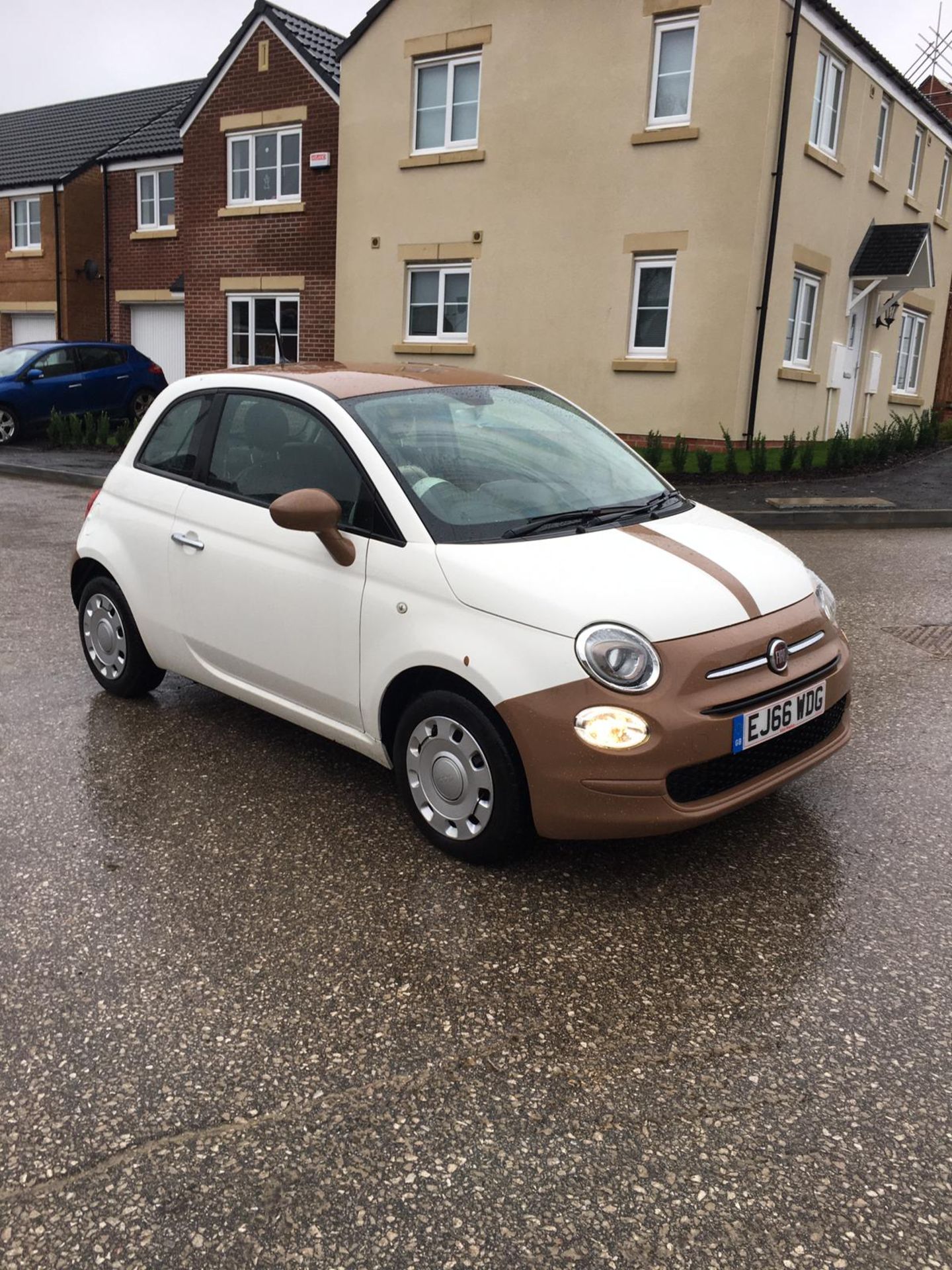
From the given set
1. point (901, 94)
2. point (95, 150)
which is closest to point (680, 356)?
point (901, 94)

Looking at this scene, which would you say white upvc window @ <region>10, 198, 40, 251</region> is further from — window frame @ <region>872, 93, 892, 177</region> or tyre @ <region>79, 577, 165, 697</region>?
tyre @ <region>79, 577, 165, 697</region>

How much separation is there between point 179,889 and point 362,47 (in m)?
17.9

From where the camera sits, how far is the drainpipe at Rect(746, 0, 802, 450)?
47.3 feet

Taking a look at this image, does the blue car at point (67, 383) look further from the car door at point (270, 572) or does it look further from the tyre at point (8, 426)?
the car door at point (270, 572)

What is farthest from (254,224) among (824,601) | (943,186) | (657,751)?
(657,751)

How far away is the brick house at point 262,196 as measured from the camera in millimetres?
19344

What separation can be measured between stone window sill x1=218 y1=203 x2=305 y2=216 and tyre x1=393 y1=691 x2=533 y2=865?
17912 millimetres

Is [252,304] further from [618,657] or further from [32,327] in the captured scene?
[618,657]

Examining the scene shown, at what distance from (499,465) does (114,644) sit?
7.66ft

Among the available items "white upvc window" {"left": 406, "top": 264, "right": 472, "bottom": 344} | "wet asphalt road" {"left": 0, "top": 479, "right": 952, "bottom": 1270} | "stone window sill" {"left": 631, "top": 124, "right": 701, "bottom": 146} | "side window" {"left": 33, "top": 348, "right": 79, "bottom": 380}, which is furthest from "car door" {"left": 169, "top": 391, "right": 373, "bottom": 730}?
"side window" {"left": 33, "top": 348, "right": 79, "bottom": 380}

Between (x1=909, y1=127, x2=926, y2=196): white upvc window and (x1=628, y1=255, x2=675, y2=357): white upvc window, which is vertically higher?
(x1=909, y1=127, x2=926, y2=196): white upvc window

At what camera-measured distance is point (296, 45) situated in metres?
19.4

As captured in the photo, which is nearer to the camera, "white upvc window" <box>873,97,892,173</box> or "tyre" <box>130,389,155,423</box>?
"white upvc window" <box>873,97,892,173</box>

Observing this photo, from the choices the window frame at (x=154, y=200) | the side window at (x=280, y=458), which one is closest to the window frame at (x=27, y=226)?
the window frame at (x=154, y=200)
